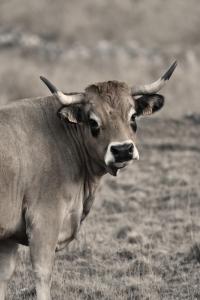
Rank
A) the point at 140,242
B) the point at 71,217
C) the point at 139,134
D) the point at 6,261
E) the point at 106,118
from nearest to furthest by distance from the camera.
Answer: the point at 106,118 → the point at 71,217 → the point at 6,261 → the point at 140,242 → the point at 139,134

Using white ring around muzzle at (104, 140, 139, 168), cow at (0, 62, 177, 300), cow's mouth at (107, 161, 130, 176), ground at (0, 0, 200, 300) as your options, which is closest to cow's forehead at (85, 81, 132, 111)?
cow at (0, 62, 177, 300)

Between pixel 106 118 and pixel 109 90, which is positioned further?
pixel 109 90

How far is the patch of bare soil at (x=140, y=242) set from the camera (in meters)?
10.8

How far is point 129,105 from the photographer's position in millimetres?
9711

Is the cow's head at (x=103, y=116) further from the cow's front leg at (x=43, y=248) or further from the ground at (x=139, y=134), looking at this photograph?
the ground at (x=139, y=134)

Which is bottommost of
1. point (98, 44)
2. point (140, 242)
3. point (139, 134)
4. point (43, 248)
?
point (98, 44)

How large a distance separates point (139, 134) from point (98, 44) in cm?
1584

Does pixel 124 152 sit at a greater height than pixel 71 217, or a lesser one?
greater

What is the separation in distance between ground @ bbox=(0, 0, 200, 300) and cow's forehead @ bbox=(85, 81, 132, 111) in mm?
2093

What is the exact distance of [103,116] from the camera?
9.56m

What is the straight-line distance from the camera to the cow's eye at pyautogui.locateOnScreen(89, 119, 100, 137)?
9.56 m

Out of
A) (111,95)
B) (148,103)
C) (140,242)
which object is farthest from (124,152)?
(140,242)

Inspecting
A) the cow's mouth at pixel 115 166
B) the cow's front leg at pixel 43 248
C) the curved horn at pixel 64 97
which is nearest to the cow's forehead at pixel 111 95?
the curved horn at pixel 64 97

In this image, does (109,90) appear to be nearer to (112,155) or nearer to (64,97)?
(64,97)
